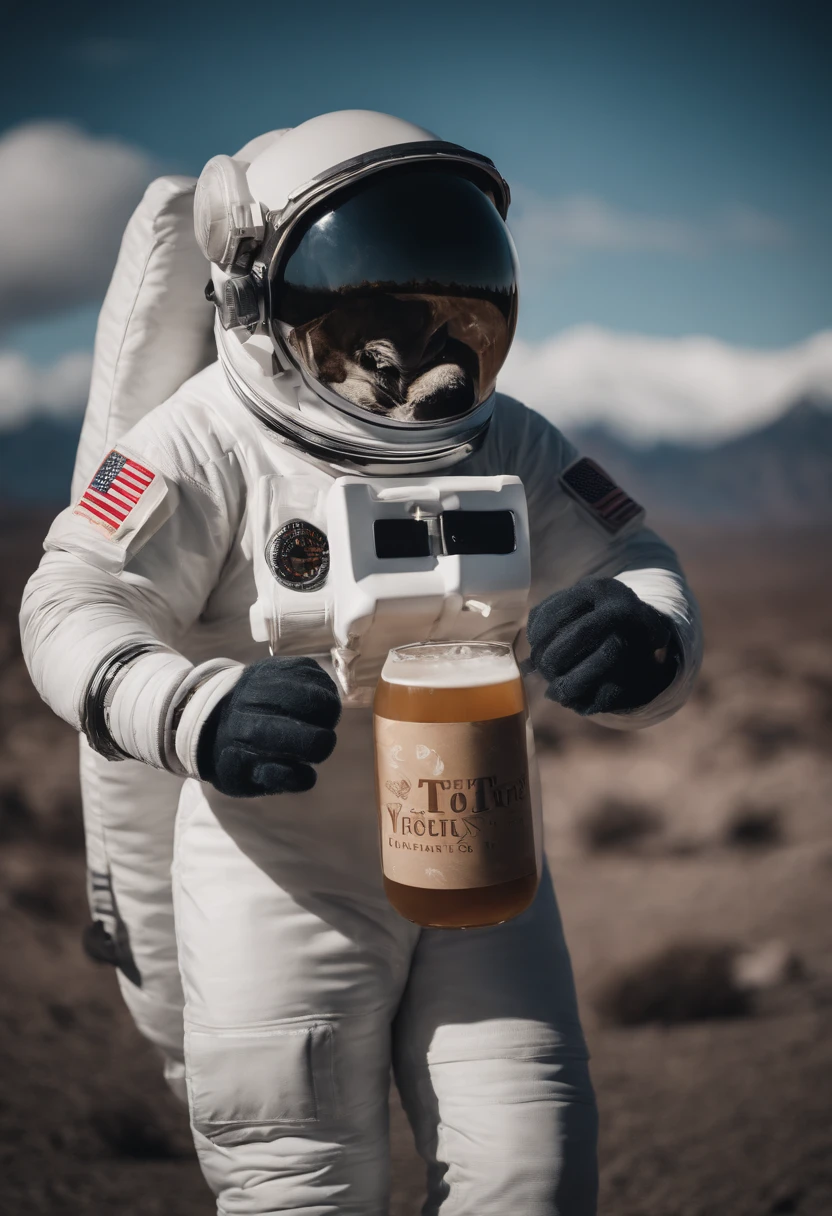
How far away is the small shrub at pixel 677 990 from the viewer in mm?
2604

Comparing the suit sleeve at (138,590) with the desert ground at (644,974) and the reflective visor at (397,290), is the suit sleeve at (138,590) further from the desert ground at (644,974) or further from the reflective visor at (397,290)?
the desert ground at (644,974)

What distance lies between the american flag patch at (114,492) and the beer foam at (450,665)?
1.11ft

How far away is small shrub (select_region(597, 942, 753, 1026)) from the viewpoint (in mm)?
2604

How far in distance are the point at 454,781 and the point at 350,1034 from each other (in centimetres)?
44

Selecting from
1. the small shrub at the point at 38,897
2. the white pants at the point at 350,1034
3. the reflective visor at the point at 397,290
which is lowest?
the small shrub at the point at 38,897

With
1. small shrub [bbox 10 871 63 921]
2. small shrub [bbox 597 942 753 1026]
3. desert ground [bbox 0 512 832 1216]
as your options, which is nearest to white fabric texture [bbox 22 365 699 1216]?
desert ground [bbox 0 512 832 1216]

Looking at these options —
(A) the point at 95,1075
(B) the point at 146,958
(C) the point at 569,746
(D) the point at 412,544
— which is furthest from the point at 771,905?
(D) the point at 412,544

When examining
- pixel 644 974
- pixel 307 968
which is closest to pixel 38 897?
pixel 644 974

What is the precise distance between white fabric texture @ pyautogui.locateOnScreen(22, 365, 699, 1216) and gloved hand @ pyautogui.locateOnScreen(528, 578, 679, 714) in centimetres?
13

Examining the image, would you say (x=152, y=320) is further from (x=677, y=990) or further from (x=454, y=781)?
(x=677, y=990)

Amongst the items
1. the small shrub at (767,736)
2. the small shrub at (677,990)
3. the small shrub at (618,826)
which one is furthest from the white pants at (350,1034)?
the small shrub at (767,736)

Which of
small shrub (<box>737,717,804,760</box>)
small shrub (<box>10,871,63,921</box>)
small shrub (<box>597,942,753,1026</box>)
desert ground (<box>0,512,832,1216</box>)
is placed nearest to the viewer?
desert ground (<box>0,512,832,1216</box>)

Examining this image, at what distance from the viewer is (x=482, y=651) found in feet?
3.09

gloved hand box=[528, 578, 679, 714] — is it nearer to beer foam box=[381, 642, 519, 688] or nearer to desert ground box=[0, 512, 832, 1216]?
beer foam box=[381, 642, 519, 688]
